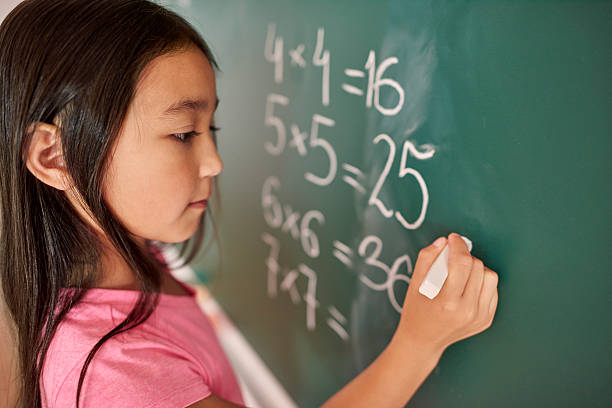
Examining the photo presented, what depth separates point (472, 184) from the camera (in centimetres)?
50

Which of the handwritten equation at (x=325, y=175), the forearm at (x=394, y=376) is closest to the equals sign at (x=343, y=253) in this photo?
the handwritten equation at (x=325, y=175)

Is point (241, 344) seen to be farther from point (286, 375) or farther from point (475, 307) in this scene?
point (475, 307)

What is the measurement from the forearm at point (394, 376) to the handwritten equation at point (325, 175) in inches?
5.0

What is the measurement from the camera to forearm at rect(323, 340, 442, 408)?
19.3 inches

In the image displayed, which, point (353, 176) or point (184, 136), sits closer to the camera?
point (184, 136)

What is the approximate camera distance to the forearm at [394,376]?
19.3 inches

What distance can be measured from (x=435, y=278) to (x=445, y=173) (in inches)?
5.5

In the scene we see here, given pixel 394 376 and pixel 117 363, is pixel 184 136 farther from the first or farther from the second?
pixel 394 376

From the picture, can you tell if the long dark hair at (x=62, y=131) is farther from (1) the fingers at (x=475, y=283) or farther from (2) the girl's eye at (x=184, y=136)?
(1) the fingers at (x=475, y=283)

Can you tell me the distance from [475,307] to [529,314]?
2.4 inches

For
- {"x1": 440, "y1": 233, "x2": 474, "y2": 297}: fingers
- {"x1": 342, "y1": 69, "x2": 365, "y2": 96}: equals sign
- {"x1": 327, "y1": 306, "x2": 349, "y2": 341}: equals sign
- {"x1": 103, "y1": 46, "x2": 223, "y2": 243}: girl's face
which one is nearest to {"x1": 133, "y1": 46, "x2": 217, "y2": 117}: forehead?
{"x1": 103, "y1": 46, "x2": 223, "y2": 243}: girl's face

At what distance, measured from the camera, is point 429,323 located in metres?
0.47

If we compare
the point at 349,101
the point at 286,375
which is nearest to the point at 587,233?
the point at 349,101

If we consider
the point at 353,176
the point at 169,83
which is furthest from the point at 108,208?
the point at 353,176
